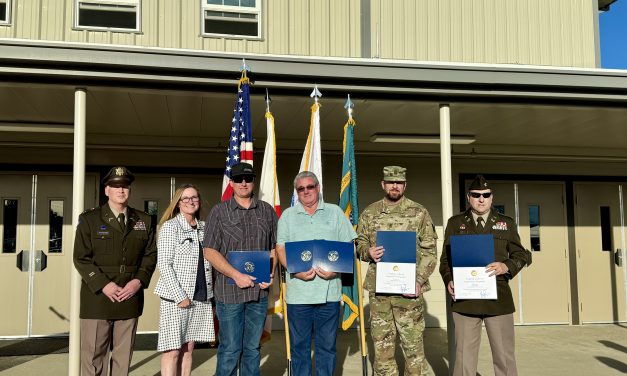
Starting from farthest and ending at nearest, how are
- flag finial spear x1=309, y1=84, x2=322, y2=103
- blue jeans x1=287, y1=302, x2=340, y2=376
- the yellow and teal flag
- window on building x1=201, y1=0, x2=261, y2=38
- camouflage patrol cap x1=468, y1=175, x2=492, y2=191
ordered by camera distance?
window on building x1=201, y1=0, x2=261, y2=38 < flag finial spear x1=309, y1=84, x2=322, y2=103 < the yellow and teal flag < camouflage patrol cap x1=468, y1=175, x2=492, y2=191 < blue jeans x1=287, y1=302, x2=340, y2=376

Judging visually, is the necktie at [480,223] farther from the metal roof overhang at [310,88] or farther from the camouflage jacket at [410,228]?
the metal roof overhang at [310,88]

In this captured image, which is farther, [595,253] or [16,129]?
[595,253]

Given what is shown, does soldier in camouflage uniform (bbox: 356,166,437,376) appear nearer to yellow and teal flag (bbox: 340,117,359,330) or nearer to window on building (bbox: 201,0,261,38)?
yellow and teal flag (bbox: 340,117,359,330)

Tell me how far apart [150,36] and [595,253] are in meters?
7.72

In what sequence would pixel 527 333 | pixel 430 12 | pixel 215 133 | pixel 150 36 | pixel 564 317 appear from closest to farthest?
pixel 150 36 → pixel 430 12 → pixel 215 133 → pixel 527 333 → pixel 564 317

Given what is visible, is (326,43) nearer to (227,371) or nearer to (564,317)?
(227,371)

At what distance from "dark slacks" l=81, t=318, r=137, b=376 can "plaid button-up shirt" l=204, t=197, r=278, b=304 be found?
725 mm

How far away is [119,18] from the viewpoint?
6484mm

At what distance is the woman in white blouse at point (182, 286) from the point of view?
3.75 metres

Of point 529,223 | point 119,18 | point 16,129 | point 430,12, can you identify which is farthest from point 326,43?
point 529,223

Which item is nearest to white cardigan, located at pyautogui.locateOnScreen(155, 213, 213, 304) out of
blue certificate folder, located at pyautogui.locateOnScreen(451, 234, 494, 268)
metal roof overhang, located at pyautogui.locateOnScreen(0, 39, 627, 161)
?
metal roof overhang, located at pyautogui.locateOnScreen(0, 39, 627, 161)

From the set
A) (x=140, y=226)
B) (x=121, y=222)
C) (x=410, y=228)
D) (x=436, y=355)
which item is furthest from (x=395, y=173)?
(x=436, y=355)

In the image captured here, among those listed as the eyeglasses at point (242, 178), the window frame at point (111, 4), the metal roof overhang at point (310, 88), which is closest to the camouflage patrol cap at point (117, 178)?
the eyeglasses at point (242, 178)

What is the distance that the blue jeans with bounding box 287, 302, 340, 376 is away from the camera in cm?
369
